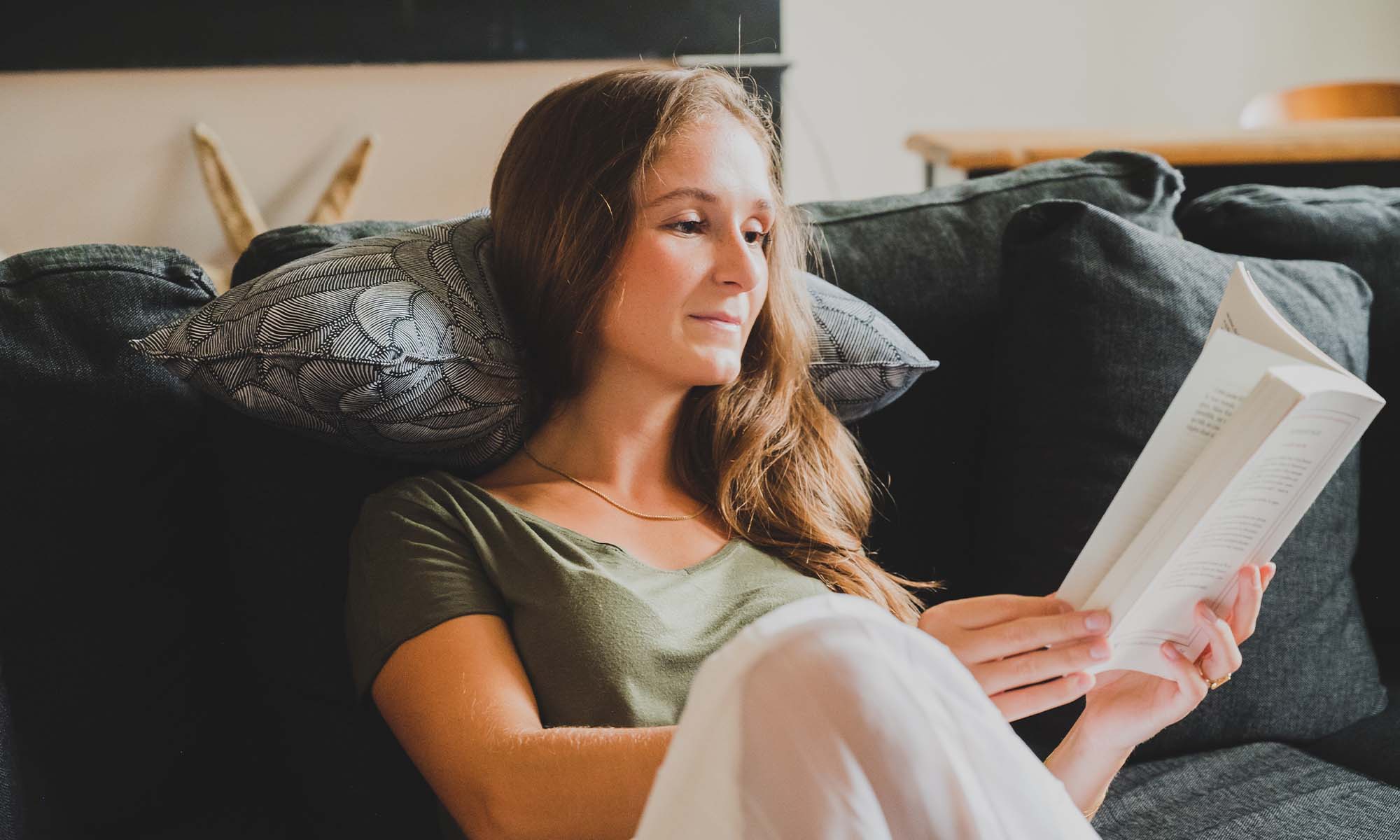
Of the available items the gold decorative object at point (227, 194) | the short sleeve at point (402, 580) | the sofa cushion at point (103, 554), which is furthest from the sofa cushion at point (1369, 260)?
the gold decorative object at point (227, 194)

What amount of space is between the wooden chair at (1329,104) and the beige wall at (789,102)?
51cm

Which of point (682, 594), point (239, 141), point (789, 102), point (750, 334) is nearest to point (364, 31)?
point (239, 141)

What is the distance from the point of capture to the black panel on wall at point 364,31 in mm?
2391

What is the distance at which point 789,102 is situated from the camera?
3027 mm

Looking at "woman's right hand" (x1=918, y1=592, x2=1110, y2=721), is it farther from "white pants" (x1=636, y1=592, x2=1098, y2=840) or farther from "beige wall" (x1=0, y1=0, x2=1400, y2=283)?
"beige wall" (x1=0, y1=0, x2=1400, y2=283)

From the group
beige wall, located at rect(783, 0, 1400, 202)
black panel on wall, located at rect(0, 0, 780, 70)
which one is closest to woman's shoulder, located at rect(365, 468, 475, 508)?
black panel on wall, located at rect(0, 0, 780, 70)

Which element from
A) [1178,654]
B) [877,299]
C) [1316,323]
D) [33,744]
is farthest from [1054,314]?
[33,744]

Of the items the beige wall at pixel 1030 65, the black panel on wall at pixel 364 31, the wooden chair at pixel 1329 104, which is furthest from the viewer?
the beige wall at pixel 1030 65

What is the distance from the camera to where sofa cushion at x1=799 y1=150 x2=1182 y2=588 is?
4.55ft

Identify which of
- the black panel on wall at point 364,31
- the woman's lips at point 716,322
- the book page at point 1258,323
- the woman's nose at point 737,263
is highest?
the black panel on wall at point 364,31

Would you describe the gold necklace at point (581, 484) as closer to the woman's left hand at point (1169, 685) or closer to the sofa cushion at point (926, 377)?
the sofa cushion at point (926, 377)

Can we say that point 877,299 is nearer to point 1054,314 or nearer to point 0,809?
point 1054,314

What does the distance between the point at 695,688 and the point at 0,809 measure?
61cm

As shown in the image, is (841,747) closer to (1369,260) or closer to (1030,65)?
(1369,260)
